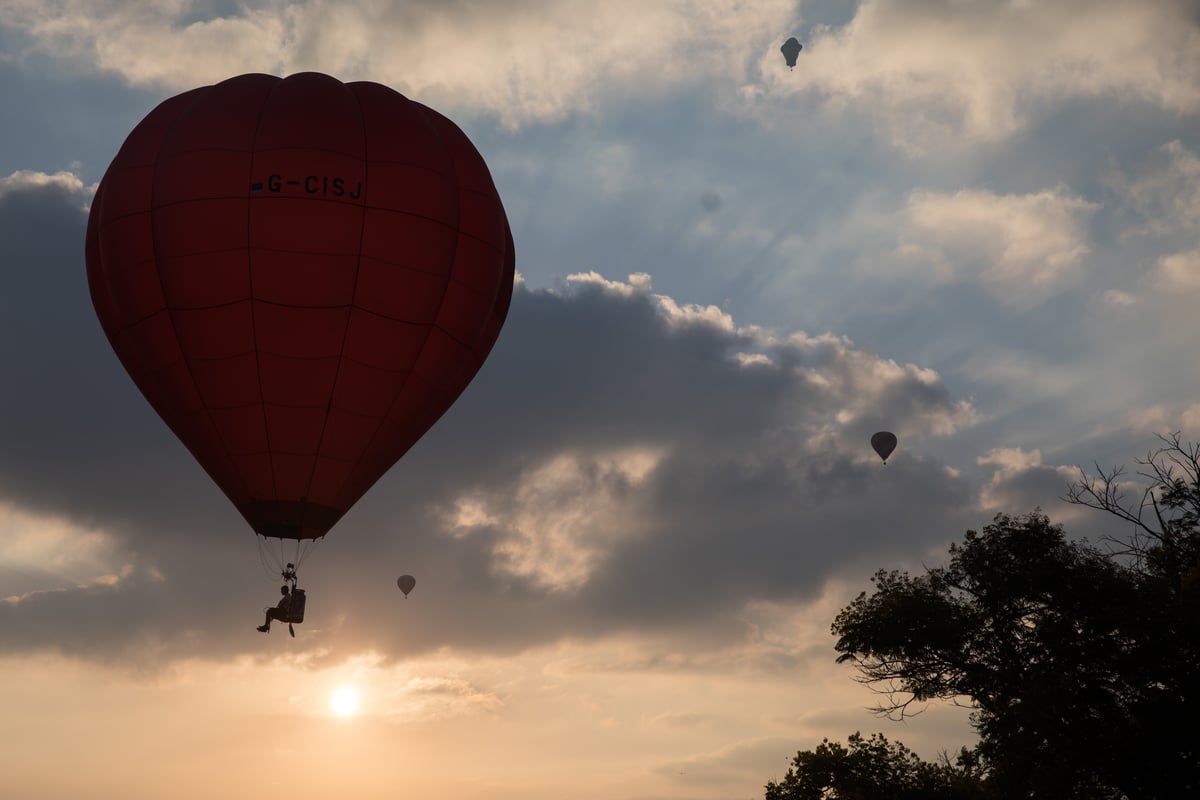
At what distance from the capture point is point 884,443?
5369 cm

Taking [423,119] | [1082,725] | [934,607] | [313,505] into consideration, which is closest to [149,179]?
[423,119]

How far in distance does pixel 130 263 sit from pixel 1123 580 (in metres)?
27.3

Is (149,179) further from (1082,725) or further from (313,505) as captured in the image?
(1082,725)

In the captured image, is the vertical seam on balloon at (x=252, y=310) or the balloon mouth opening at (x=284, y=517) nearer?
the vertical seam on balloon at (x=252, y=310)

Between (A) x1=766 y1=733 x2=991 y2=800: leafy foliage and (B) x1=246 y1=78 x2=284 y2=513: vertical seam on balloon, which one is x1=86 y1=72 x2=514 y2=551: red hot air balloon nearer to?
(B) x1=246 y1=78 x2=284 y2=513: vertical seam on balloon

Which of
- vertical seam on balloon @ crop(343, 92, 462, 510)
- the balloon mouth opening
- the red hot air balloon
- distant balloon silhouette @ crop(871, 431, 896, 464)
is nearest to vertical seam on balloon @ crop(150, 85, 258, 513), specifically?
the red hot air balloon

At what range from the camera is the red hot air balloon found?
1083 inches

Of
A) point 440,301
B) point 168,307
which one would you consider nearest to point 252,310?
point 168,307

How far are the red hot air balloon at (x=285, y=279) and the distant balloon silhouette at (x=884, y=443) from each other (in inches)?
1145

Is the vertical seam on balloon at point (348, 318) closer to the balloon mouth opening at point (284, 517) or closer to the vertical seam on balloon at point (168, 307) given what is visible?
the balloon mouth opening at point (284, 517)

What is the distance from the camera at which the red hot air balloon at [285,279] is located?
90.3ft

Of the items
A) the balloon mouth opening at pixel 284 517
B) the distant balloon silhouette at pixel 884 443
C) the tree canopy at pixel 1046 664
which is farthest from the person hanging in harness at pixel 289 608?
the distant balloon silhouette at pixel 884 443

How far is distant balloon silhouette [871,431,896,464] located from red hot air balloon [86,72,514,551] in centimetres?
2909

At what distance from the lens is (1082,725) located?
3056 centimetres
